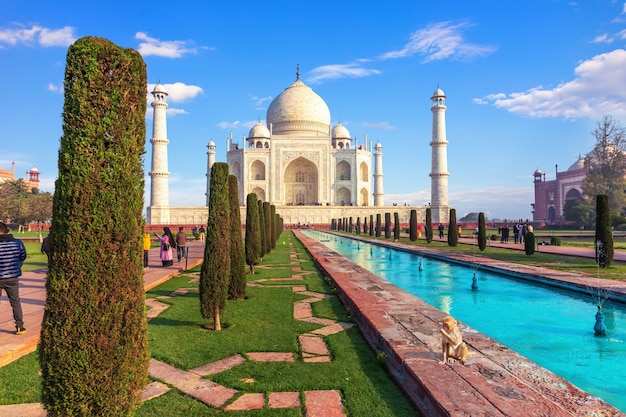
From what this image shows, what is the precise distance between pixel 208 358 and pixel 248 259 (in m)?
4.09

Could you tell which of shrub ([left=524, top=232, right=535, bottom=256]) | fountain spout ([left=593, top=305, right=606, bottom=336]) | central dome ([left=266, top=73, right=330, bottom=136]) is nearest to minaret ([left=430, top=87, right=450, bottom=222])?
central dome ([left=266, top=73, right=330, bottom=136])

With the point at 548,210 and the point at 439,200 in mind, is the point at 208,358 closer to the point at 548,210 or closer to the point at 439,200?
the point at 439,200

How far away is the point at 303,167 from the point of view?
40.8 meters

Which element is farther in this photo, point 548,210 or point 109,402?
point 548,210

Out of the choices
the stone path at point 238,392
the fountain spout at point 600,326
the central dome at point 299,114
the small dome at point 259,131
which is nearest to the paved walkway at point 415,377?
the stone path at point 238,392

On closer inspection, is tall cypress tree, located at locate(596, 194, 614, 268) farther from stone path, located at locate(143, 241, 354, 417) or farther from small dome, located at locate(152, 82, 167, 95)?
small dome, located at locate(152, 82, 167, 95)

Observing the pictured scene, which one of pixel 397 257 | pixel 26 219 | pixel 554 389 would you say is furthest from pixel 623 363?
pixel 26 219

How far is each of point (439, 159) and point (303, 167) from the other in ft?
43.5

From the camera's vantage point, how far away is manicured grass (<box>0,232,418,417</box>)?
232 cm

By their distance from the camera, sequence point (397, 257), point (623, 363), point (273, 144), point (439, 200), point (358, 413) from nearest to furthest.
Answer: point (358, 413), point (623, 363), point (397, 257), point (439, 200), point (273, 144)

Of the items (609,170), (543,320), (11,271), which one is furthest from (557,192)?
(11,271)

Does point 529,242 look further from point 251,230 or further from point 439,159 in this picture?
point 439,159

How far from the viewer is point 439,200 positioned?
109 feet

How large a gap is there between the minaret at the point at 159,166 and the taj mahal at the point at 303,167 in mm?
68
